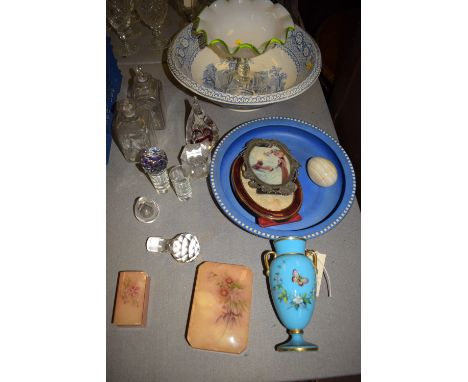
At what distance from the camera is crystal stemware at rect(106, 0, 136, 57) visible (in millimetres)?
1049

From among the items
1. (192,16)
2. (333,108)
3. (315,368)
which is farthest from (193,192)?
(333,108)

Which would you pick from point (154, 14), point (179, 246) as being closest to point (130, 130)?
point (179, 246)

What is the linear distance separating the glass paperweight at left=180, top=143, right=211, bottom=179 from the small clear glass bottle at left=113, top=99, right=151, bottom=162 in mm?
122

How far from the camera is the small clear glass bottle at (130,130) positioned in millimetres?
711

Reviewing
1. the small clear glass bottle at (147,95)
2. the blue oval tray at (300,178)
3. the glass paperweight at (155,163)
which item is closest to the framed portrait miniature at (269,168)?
the blue oval tray at (300,178)

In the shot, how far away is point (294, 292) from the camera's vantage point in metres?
0.57

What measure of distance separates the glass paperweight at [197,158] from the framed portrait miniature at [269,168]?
5.0 inches

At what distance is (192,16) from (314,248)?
0.97 m

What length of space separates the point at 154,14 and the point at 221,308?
41.4 inches

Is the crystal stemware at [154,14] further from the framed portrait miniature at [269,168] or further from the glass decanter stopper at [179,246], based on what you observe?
the glass decanter stopper at [179,246]

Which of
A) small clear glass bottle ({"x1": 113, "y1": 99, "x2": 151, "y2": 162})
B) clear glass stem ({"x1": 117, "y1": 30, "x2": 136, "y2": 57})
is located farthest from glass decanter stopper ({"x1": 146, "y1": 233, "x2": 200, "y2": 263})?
clear glass stem ({"x1": 117, "y1": 30, "x2": 136, "y2": 57})

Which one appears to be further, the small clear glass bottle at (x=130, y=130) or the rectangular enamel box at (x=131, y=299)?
the small clear glass bottle at (x=130, y=130)

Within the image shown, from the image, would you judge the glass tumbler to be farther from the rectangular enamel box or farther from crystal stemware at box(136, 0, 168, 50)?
crystal stemware at box(136, 0, 168, 50)

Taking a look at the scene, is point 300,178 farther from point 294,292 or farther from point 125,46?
point 125,46
